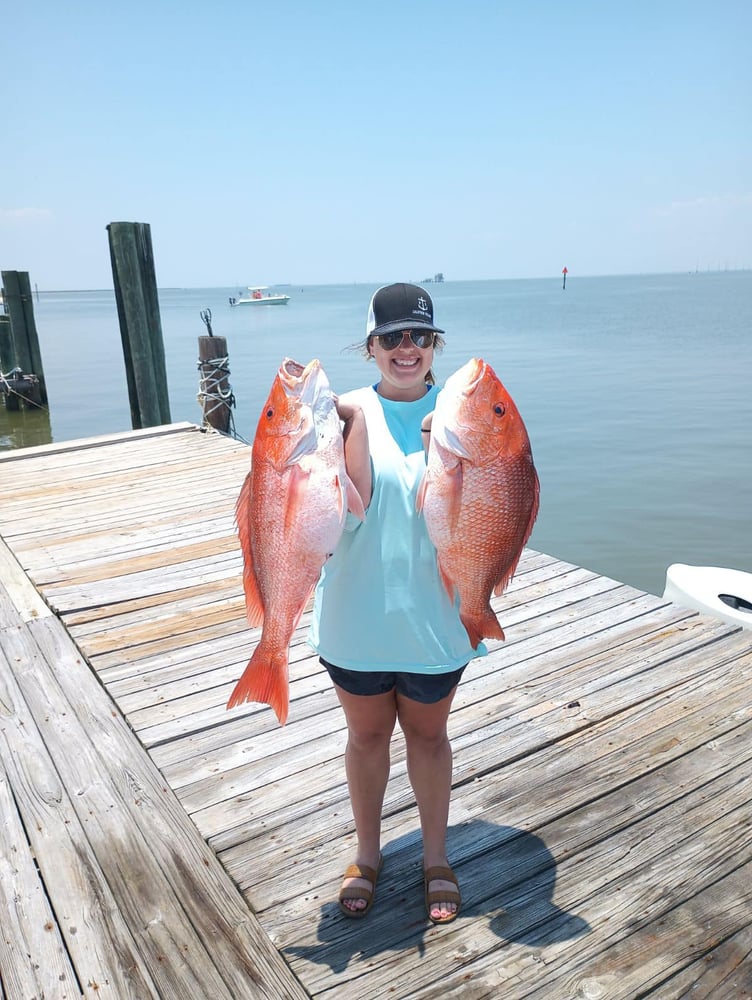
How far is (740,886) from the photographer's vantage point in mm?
2459

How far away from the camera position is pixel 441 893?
7.85 feet

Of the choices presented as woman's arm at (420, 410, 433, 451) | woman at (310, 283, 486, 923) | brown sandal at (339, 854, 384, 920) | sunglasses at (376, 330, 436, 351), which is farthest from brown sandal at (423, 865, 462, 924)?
sunglasses at (376, 330, 436, 351)

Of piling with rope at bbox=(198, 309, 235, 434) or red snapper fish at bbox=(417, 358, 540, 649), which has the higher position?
Result: red snapper fish at bbox=(417, 358, 540, 649)

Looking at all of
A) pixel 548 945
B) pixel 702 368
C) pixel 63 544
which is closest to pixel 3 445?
pixel 63 544

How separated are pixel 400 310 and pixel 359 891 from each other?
6.03ft

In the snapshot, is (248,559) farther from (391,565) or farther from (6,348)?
(6,348)

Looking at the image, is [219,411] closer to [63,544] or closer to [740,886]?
[63,544]

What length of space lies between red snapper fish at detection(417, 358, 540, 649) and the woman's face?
0.19m

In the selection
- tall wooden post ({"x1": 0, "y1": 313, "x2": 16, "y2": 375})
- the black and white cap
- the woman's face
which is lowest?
tall wooden post ({"x1": 0, "y1": 313, "x2": 16, "y2": 375})

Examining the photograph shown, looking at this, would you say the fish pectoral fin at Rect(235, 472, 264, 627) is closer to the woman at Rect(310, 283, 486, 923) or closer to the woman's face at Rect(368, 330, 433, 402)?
the woman at Rect(310, 283, 486, 923)

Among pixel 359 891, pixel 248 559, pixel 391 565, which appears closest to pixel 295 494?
pixel 248 559

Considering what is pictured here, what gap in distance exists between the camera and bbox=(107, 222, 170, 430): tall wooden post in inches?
364

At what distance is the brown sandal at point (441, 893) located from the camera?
2357 mm

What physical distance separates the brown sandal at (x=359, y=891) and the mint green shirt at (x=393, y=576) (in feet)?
2.69
